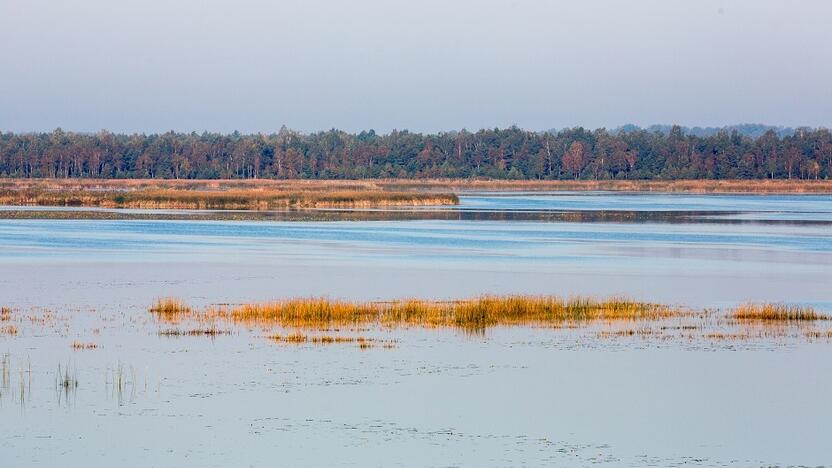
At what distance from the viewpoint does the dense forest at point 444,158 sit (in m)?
145

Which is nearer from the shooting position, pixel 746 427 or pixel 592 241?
pixel 746 427

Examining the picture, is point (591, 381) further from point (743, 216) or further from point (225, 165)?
point (225, 165)

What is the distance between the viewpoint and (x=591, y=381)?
16406 millimetres

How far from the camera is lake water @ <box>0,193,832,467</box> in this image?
42.0 ft

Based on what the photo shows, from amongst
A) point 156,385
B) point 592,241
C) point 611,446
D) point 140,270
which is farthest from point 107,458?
point 592,241

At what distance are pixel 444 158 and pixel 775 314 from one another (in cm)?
13772

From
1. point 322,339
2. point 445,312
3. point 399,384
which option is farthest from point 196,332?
point 399,384

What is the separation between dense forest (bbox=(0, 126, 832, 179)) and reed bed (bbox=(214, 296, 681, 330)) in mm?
121720

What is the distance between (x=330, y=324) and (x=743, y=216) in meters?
49.1

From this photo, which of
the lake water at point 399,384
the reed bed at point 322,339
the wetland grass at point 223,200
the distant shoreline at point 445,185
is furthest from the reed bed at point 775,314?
the distant shoreline at point 445,185

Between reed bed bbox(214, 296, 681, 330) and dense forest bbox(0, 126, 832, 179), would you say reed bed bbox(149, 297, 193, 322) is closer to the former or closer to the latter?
reed bed bbox(214, 296, 681, 330)

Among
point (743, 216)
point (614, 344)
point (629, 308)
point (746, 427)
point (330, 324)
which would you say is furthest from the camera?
point (743, 216)

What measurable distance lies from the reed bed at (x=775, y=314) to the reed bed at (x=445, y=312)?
120 centimetres

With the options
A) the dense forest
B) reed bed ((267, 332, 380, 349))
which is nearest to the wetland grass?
reed bed ((267, 332, 380, 349))
